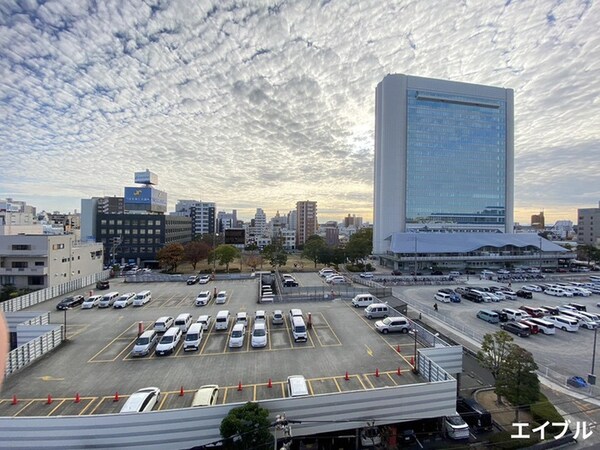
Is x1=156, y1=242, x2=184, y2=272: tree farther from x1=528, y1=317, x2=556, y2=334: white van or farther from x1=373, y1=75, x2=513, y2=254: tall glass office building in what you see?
x1=528, y1=317, x2=556, y2=334: white van

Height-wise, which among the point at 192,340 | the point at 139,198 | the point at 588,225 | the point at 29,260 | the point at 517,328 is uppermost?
the point at 139,198

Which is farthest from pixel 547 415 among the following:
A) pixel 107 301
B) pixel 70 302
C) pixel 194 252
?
pixel 194 252

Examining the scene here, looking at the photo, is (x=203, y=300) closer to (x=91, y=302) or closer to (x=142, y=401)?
(x=91, y=302)

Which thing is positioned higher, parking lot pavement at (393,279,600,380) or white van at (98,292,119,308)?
white van at (98,292,119,308)

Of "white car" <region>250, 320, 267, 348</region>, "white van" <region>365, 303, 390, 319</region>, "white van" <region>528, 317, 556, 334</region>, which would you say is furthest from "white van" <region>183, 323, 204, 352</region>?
"white van" <region>528, 317, 556, 334</region>

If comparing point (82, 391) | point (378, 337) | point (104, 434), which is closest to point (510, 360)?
point (378, 337)

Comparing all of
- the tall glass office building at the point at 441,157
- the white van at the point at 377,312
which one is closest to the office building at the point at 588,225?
the tall glass office building at the point at 441,157
